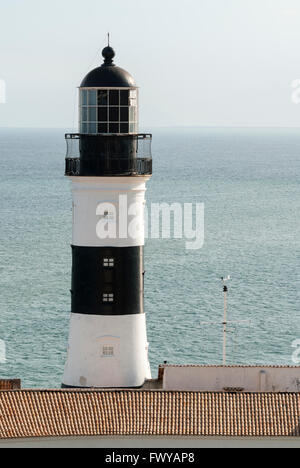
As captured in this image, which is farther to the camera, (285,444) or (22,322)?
(22,322)

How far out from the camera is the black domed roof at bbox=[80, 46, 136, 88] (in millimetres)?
25422

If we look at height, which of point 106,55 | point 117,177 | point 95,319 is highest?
point 106,55

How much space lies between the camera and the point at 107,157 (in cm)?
2547

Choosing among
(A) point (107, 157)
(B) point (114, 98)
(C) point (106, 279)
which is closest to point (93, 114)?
(B) point (114, 98)

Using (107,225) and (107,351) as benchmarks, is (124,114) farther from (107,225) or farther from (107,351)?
(107,351)

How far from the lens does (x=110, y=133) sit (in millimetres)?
25516

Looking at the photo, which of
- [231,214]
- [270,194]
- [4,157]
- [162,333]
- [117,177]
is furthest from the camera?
[4,157]

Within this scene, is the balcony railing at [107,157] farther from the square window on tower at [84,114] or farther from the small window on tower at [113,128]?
the square window on tower at [84,114]

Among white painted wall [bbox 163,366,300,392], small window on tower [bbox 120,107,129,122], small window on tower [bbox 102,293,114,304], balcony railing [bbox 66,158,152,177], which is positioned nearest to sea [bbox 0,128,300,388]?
white painted wall [bbox 163,366,300,392]

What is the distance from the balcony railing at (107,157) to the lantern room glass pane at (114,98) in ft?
2.18

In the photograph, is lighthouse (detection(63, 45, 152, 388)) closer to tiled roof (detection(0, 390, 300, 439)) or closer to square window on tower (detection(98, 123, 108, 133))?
square window on tower (detection(98, 123, 108, 133))
